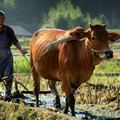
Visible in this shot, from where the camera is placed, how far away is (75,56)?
4.29 meters

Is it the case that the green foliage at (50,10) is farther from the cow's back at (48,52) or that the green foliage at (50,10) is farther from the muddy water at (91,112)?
the muddy water at (91,112)

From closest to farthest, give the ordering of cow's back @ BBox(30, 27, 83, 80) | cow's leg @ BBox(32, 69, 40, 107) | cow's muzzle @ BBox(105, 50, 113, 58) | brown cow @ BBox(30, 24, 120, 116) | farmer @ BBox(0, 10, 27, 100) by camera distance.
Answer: cow's muzzle @ BBox(105, 50, 113, 58), brown cow @ BBox(30, 24, 120, 116), cow's back @ BBox(30, 27, 83, 80), farmer @ BBox(0, 10, 27, 100), cow's leg @ BBox(32, 69, 40, 107)

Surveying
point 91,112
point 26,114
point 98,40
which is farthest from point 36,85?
point 98,40

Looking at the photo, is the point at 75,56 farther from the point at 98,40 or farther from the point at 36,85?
the point at 36,85

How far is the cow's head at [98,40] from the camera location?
3.71m

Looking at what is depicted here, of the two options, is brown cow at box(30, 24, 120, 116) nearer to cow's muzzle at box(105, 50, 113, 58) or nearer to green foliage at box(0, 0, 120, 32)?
cow's muzzle at box(105, 50, 113, 58)

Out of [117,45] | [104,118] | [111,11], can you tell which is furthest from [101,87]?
[111,11]

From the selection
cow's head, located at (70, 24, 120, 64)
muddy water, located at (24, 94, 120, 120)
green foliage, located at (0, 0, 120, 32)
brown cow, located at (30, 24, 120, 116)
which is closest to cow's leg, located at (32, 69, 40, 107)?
muddy water, located at (24, 94, 120, 120)

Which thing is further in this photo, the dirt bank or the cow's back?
the cow's back

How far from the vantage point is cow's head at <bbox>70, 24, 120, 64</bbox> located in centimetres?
371

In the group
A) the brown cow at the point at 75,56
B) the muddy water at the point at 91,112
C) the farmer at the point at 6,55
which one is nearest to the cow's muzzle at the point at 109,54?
the brown cow at the point at 75,56

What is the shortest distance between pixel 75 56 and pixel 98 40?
0.63 meters

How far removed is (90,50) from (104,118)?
52.4 inches

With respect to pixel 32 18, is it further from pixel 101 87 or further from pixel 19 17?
pixel 101 87
